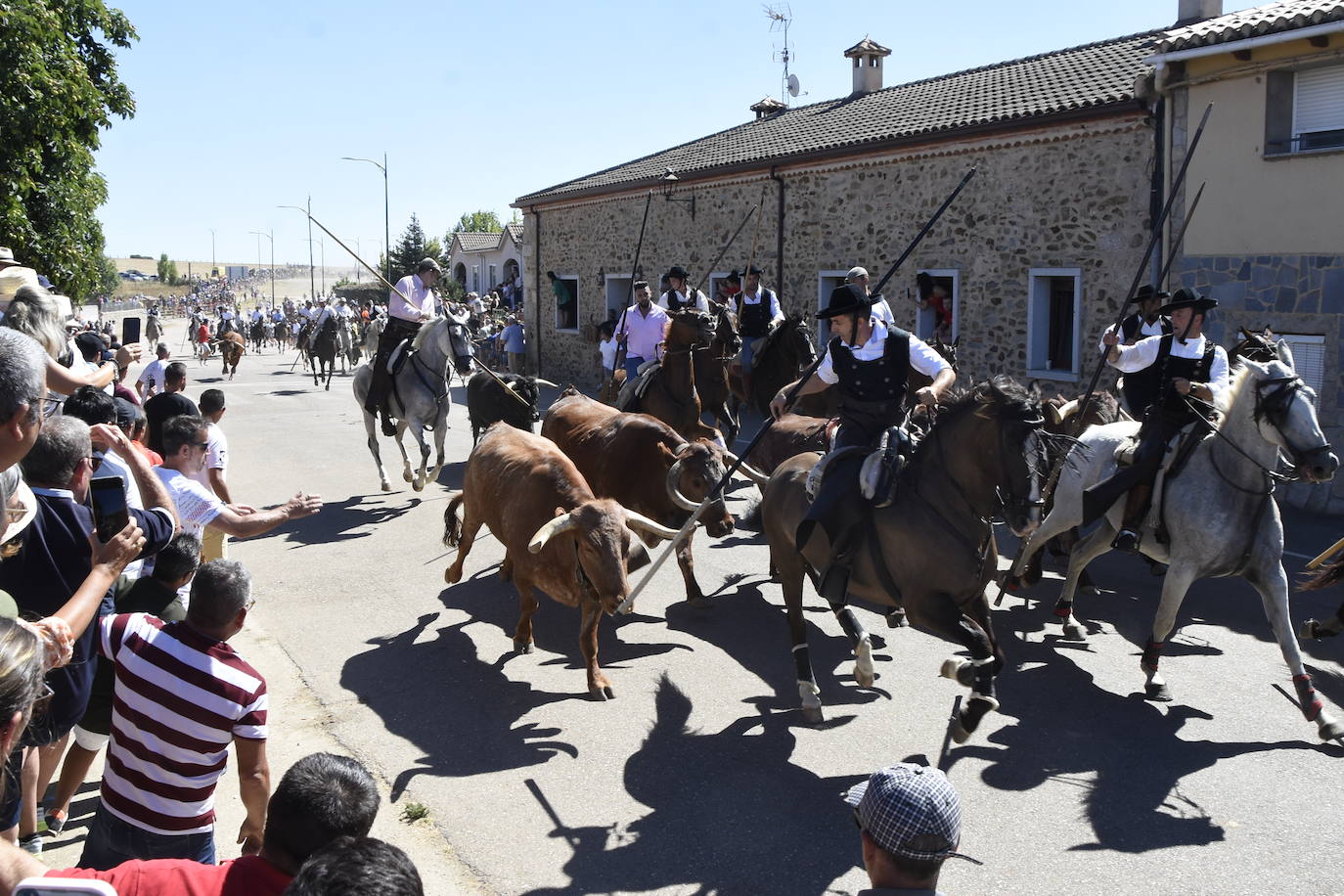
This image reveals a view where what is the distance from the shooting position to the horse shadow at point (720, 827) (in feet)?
15.3

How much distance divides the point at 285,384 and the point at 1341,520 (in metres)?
25.4

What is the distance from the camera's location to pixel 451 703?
670 centimetres

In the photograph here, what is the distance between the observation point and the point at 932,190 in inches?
703

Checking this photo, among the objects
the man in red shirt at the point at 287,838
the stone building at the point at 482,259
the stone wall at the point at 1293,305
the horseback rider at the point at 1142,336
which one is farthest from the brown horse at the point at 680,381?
the stone building at the point at 482,259

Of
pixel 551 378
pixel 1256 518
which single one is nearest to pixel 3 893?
pixel 1256 518

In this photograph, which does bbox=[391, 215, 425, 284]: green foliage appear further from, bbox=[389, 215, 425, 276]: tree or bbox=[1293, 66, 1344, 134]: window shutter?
bbox=[1293, 66, 1344, 134]: window shutter

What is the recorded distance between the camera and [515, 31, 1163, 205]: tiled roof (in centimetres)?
1625

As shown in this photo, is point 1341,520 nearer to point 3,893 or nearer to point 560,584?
point 560,584

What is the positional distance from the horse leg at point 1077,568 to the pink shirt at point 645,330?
22.9 ft

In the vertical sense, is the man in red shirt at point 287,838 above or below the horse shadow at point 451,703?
above

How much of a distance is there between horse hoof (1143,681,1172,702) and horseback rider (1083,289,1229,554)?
1184 millimetres

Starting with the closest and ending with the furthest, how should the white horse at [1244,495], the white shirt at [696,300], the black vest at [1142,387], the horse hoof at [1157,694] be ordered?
the white horse at [1244,495], the horse hoof at [1157,694], the black vest at [1142,387], the white shirt at [696,300]

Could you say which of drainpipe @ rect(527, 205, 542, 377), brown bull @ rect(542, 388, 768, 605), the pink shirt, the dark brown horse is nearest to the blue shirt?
the dark brown horse

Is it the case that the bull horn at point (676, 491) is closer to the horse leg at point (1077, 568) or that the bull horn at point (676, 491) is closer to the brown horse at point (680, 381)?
the horse leg at point (1077, 568)
